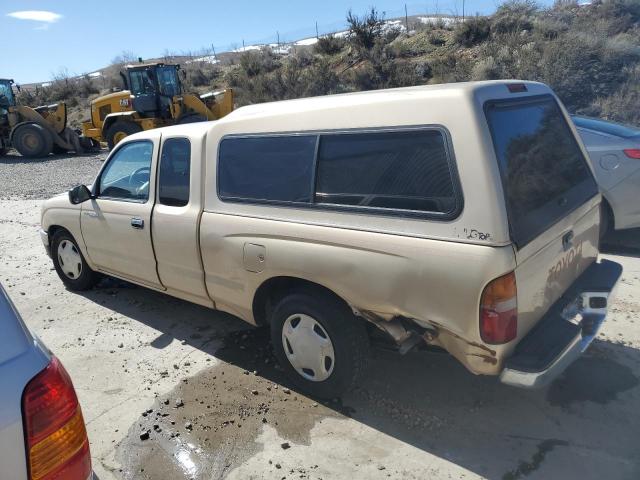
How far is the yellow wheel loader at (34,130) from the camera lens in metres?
19.3

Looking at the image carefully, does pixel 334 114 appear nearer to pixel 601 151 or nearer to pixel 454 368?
pixel 454 368

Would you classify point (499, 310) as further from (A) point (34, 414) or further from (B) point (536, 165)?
(A) point (34, 414)

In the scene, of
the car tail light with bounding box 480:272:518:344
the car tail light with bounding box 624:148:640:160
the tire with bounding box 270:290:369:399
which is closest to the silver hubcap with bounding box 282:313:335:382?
the tire with bounding box 270:290:369:399

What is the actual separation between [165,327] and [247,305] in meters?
1.36

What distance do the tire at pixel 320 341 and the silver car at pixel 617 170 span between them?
3.85 m

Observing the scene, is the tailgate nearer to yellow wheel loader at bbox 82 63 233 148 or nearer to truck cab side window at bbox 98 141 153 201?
truck cab side window at bbox 98 141 153 201

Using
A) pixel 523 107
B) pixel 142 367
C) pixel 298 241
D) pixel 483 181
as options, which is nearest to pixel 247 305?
pixel 298 241

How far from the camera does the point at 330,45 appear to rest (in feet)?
91.5

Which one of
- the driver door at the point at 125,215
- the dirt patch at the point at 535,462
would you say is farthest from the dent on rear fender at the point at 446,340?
the driver door at the point at 125,215

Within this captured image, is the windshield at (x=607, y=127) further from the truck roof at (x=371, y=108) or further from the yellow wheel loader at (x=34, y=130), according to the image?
the yellow wheel loader at (x=34, y=130)

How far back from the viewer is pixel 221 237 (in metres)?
3.62

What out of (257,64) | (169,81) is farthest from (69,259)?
(257,64)

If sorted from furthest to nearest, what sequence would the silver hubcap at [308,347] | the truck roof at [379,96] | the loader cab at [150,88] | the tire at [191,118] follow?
the loader cab at [150,88] < the tire at [191,118] < the silver hubcap at [308,347] < the truck roof at [379,96]

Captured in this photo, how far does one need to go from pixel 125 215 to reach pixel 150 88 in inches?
595
